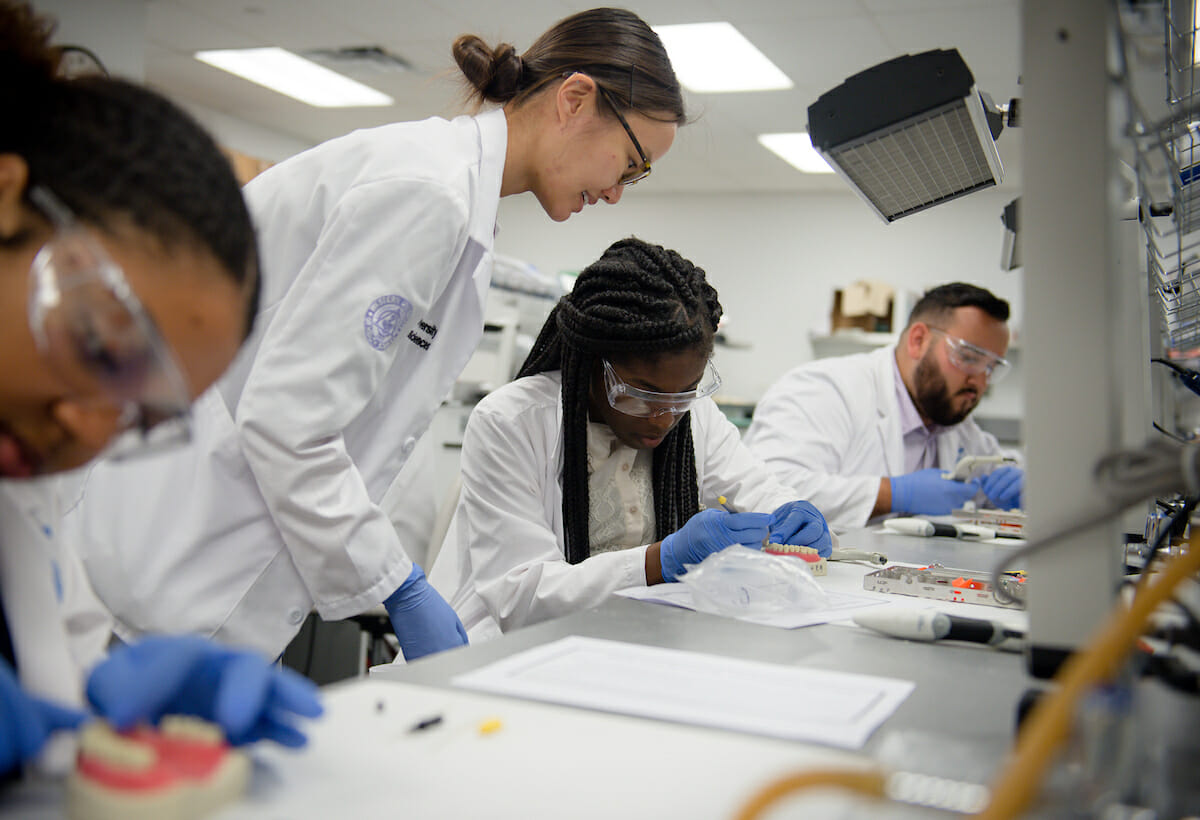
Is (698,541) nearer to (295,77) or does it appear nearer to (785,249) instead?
(295,77)

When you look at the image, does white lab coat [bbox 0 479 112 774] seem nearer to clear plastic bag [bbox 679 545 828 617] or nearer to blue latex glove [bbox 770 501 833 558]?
clear plastic bag [bbox 679 545 828 617]

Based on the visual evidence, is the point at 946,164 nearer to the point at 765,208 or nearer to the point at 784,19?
the point at 784,19

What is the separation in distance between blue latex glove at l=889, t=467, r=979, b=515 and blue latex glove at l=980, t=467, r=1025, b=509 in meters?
0.26

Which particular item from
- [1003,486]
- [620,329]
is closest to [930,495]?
[1003,486]

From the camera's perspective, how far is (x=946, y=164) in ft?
4.54

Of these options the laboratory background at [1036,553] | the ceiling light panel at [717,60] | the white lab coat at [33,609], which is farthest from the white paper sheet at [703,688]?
the ceiling light panel at [717,60]

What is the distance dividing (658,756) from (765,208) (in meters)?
7.25

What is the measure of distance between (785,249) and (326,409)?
664cm

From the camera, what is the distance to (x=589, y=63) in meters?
1.61

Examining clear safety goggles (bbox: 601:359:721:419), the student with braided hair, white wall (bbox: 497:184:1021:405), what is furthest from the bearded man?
white wall (bbox: 497:184:1021:405)

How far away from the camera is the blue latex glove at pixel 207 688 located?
2.03ft

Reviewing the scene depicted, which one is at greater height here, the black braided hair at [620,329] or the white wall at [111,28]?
the white wall at [111,28]

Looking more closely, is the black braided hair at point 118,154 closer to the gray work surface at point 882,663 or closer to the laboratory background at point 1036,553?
the laboratory background at point 1036,553

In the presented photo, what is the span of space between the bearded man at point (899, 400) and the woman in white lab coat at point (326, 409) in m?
1.61
